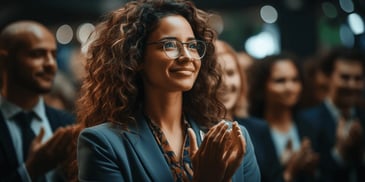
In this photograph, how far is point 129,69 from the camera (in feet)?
8.23

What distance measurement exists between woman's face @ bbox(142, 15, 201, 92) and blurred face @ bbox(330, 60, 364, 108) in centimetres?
278

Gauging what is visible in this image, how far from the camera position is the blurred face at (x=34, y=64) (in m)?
3.41

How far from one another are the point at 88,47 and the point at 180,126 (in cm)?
51

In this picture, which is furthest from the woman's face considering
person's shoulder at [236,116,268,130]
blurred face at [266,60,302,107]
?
blurred face at [266,60,302,107]

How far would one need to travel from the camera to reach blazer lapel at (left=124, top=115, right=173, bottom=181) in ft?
7.80

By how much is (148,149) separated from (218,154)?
0.29m

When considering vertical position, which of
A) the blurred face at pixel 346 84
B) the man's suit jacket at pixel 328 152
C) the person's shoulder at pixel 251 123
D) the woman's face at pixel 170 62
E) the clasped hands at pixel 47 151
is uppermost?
the woman's face at pixel 170 62

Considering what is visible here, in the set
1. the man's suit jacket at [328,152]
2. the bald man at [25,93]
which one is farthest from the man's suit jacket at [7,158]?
the man's suit jacket at [328,152]

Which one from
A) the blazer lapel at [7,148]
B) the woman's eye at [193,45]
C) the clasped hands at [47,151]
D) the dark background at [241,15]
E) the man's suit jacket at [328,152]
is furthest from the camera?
the dark background at [241,15]

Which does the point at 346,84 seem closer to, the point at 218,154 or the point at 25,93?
the point at 25,93

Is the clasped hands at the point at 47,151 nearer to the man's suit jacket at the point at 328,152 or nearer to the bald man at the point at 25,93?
the bald man at the point at 25,93

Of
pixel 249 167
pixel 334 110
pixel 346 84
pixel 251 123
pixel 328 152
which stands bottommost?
pixel 328 152

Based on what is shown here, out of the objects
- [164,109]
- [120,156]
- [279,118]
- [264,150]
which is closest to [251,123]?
[264,150]

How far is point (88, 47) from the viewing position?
2.73 metres
